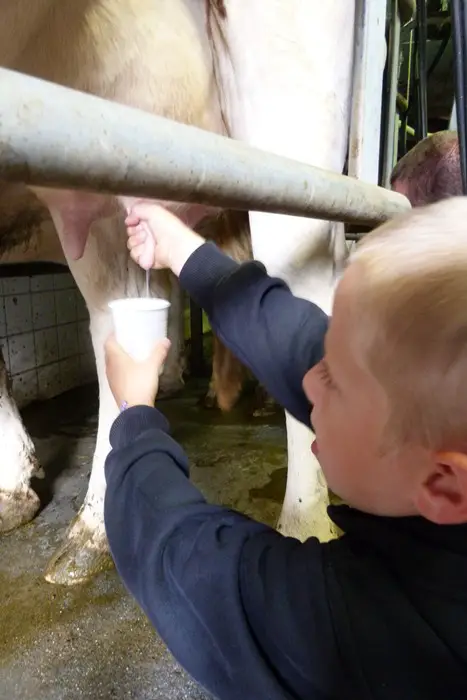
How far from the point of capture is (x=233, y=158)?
0.46 m

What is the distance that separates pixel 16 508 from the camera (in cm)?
124

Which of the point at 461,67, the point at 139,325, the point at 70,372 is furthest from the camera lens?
the point at 70,372

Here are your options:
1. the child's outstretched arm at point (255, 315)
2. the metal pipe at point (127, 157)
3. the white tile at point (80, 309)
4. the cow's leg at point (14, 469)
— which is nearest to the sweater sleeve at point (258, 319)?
the child's outstretched arm at point (255, 315)

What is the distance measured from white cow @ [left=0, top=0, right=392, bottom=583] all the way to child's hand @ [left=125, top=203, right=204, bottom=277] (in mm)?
181

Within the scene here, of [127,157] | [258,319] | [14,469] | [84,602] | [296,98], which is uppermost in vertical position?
[296,98]

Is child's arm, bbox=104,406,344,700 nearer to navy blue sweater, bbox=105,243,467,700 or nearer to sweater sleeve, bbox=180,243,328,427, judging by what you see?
navy blue sweater, bbox=105,243,467,700

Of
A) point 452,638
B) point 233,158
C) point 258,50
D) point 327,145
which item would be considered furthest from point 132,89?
point 452,638

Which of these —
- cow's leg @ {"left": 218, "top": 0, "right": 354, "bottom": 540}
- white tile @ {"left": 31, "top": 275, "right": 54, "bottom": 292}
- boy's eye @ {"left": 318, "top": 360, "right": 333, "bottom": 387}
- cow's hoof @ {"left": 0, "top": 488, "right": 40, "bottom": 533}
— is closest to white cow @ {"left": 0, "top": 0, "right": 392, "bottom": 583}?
cow's leg @ {"left": 218, "top": 0, "right": 354, "bottom": 540}

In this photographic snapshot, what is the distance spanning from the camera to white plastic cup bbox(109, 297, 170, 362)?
622 millimetres

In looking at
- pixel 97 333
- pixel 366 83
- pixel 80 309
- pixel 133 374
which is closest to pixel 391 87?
pixel 366 83

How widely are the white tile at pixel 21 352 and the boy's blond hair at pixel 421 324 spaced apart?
1783 millimetres

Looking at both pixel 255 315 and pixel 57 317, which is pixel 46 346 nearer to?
pixel 57 317

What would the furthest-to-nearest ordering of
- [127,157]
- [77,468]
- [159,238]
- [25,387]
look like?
[25,387], [77,468], [159,238], [127,157]

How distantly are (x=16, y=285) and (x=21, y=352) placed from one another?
21cm
